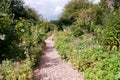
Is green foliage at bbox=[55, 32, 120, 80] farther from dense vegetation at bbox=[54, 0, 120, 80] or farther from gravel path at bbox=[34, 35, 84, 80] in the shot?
gravel path at bbox=[34, 35, 84, 80]

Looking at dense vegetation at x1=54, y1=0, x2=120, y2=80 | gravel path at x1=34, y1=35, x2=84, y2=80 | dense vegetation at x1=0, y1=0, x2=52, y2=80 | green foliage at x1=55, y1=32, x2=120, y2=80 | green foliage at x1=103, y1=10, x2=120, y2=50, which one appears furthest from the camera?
green foliage at x1=103, y1=10, x2=120, y2=50

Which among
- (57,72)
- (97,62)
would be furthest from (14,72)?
(97,62)

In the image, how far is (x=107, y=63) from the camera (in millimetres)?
8516

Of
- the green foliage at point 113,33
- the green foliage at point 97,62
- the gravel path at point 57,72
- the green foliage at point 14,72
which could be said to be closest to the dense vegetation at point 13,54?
the green foliage at point 14,72

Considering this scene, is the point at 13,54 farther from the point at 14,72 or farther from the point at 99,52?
the point at 99,52

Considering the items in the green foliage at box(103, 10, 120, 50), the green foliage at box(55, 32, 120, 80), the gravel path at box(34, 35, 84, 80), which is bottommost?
the gravel path at box(34, 35, 84, 80)

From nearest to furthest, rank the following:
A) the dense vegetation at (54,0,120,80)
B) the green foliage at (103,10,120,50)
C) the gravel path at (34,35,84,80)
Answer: the dense vegetation at (54,0,120,80) < the gravel path at (34,35,84,80) < the green foliage at (103,10,120,50)

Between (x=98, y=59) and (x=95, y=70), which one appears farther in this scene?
(x=98, y=59)

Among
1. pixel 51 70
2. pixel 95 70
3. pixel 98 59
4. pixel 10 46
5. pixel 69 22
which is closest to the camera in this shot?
pixel 95 70

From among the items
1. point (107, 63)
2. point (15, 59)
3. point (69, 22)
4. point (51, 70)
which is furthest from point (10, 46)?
point (69, 22)

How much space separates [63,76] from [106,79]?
8.38 ft

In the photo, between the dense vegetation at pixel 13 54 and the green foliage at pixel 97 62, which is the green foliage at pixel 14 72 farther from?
the green foliage at pixel 97 62

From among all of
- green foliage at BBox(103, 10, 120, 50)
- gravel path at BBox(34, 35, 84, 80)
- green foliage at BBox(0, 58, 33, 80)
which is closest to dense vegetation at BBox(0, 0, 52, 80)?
green foliage at BBox(0, 58, 33, 80)

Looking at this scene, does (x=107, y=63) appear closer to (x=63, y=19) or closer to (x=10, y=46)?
(x=10, y=46)
